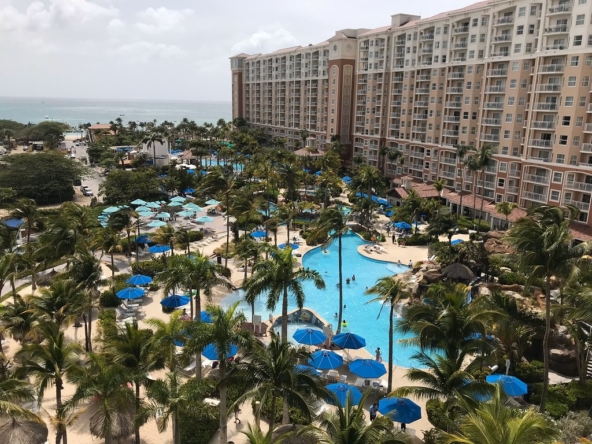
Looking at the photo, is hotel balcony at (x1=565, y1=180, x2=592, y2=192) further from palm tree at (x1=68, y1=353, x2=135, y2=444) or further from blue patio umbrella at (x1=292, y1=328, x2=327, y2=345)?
palm tree at (x1=68, y1=353, x2=135, y2=444)

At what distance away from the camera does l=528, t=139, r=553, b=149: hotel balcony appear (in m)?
51.5

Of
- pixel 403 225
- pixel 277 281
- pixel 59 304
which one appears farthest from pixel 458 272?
pixel 59 304

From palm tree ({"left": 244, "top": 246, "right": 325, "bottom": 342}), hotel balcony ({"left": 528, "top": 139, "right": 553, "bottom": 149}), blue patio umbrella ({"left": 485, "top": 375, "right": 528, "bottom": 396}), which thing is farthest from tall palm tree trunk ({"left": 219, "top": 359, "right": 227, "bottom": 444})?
hotel balcony ({"left": 528, "top": 139, "right": 553, "bottom": 149})

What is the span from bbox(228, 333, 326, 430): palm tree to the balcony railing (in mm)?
44850

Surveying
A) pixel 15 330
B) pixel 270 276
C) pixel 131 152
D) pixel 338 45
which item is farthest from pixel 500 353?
pixel 131 152

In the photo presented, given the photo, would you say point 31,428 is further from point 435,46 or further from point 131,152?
point 131,152

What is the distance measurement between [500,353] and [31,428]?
80.7 feet

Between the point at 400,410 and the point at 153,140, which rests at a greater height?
the point at 153,140

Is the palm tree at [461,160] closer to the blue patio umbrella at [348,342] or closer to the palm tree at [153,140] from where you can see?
the blue patio umbrella at [348,342]

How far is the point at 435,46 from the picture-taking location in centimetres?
6819

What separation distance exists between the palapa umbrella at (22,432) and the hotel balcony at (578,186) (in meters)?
51.6

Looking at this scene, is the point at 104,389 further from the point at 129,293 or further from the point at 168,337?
the point at 129,293

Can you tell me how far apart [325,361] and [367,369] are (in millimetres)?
2350

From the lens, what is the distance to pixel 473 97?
205 feet
